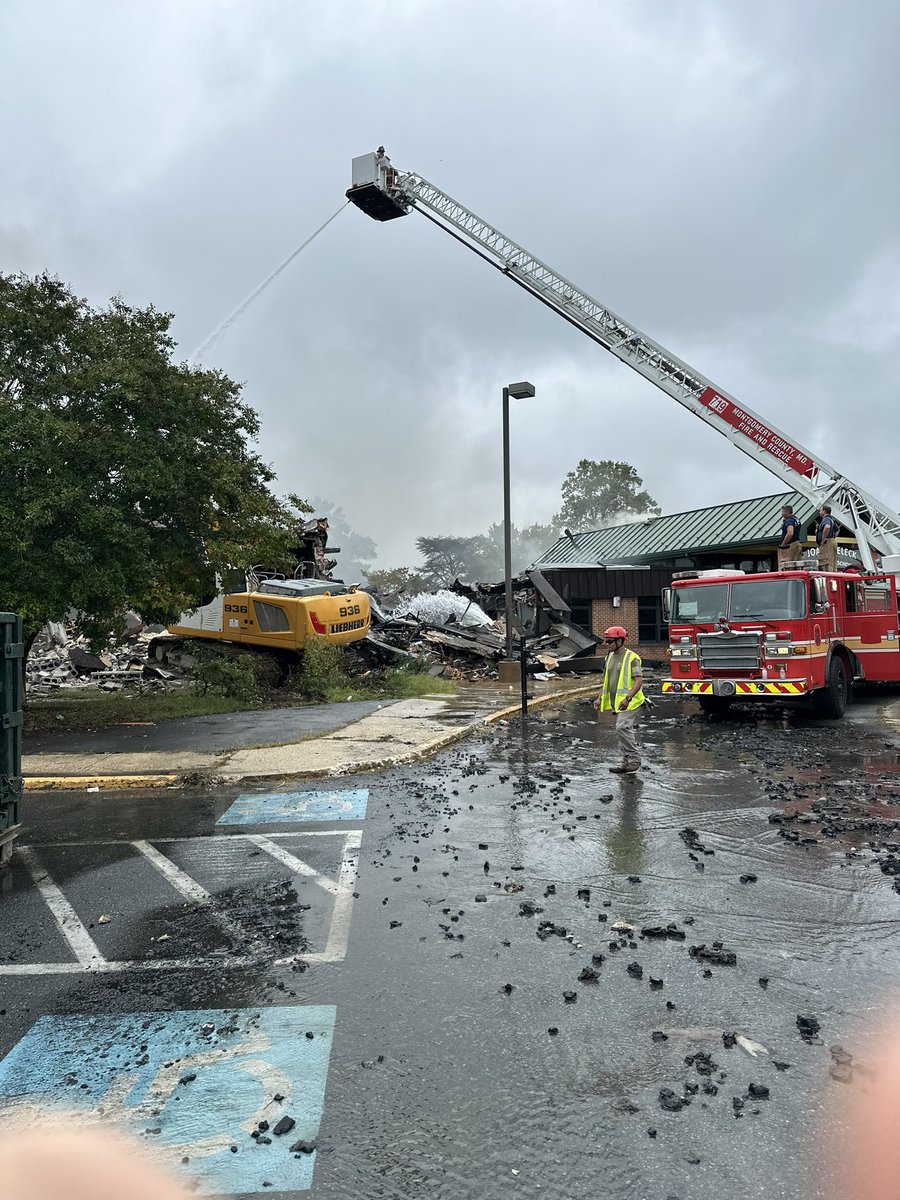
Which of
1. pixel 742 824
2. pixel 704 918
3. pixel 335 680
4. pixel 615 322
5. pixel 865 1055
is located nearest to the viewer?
pixel 865 1055

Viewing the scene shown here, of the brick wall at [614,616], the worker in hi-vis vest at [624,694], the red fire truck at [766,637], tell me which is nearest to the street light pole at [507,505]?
the red fire truck at [766,637]

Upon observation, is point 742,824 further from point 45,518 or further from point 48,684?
point 48,684

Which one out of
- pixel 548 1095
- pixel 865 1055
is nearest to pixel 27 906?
pixel 548 1095

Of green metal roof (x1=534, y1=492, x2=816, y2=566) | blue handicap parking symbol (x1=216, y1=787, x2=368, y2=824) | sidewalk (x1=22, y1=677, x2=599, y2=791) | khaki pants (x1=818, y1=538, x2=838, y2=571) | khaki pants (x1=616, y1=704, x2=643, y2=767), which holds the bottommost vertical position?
blue handicap parking symbol (x1=216, y1=787, x2=368, y2=824)

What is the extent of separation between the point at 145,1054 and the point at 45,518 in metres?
9.19

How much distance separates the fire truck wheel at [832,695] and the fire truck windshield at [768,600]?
4.91 ft

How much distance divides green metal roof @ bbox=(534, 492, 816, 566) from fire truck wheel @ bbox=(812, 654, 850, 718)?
34.2 ft

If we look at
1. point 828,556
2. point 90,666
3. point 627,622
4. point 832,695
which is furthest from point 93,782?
point 627,622

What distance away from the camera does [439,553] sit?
77.8 metres

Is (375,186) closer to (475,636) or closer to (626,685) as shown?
(475,636)

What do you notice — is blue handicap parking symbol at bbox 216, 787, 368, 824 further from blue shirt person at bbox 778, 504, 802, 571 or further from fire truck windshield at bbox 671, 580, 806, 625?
blue shirt person at bbox 778, 504, 802, 571

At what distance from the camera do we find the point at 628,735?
9156 mm

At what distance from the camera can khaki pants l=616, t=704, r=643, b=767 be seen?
909cm

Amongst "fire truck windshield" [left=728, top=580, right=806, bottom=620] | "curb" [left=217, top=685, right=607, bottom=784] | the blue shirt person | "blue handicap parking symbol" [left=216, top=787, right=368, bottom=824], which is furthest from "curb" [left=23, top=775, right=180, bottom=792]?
the blue shirt person
